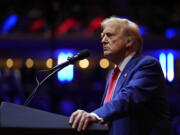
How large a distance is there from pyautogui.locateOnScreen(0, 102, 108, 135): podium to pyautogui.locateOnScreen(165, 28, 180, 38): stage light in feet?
25.9

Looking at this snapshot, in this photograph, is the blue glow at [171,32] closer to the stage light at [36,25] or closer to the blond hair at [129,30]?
the stage light at [36,25]

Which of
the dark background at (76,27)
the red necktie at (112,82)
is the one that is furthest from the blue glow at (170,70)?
the red necktie at (112,82)

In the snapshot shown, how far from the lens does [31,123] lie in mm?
1622

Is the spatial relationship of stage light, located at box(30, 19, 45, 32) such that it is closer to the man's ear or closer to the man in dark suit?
the man in dark suit

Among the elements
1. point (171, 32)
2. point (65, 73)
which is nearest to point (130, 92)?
point (171, 32)

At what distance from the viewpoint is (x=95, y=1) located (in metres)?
10.2

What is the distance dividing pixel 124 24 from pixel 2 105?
85 cm

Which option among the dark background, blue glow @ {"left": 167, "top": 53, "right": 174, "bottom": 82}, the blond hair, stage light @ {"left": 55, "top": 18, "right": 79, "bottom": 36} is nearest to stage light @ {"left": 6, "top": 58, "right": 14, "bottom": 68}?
the dark background

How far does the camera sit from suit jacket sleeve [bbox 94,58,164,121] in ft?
6.03

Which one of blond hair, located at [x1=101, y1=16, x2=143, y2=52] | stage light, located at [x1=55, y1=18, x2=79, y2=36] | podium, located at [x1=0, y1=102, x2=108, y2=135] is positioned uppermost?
stage light, located at [x1=55, y1=18, x2=79, y2=36]

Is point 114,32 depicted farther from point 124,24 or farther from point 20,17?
point 20,17

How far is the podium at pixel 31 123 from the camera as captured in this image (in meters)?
1.62

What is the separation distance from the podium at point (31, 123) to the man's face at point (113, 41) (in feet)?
2.12

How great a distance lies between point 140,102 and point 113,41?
1.37ft
